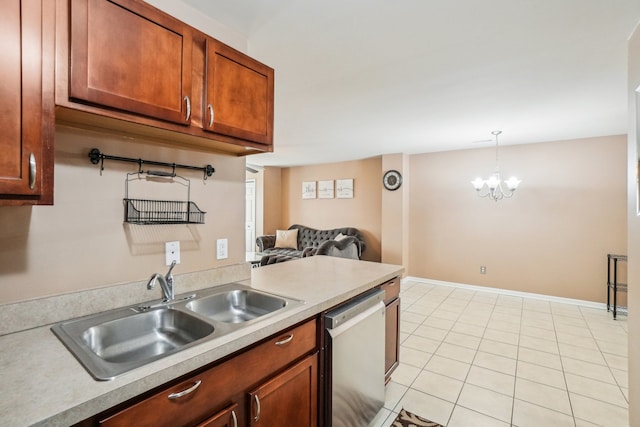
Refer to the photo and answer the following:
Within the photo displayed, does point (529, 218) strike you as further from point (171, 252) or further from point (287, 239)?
point (171, 252)

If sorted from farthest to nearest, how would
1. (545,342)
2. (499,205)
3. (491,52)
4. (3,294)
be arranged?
(499,205), (545,342), (491,52), (3,294)

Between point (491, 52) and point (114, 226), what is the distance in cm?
243

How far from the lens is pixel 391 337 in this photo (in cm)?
216

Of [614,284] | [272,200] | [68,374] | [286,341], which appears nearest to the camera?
[68,374]

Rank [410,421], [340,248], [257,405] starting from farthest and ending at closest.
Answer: [340,248], [410,421], [257,405]

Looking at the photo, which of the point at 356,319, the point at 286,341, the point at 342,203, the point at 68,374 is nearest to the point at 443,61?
the point at 356,319

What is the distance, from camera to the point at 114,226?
136 cm

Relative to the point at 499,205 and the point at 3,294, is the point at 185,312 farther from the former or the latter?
the point at 499,205

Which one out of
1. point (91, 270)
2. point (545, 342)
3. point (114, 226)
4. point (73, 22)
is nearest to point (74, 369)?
point (91, 270)

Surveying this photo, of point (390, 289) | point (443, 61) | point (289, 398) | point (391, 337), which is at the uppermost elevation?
point (443, 61)

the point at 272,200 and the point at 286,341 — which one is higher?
the point at 272,200

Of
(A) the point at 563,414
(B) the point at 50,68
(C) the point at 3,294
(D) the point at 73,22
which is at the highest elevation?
(D) the point at 73,22

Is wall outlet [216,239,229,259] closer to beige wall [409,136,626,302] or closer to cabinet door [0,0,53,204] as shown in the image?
cabinet door [0,0,53,204]

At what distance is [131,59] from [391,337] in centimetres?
220
